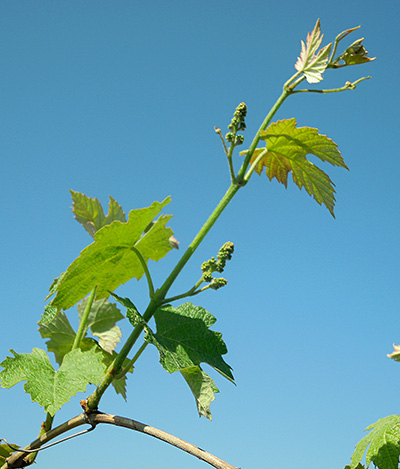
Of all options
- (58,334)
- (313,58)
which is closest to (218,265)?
(313,58)

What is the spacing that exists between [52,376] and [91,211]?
71 centimetres

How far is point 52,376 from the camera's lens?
121 cm

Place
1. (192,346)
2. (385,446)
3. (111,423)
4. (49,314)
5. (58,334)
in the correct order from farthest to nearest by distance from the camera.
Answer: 1. (58,334)
2. (385,446)
3. (49,314)
4. (192,346)
5. (111,423)

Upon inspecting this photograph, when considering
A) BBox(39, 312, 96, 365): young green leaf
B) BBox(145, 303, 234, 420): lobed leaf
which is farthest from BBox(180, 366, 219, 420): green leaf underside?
BBox(39, 312, 96, 365): young green leaf

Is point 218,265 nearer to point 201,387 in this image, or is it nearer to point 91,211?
point 201,387

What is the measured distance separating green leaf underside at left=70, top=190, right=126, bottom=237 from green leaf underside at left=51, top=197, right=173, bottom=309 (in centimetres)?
41

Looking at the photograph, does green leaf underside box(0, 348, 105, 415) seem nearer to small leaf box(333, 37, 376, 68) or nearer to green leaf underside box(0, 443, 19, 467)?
green leaf underside box(0, 443, 19, 467)

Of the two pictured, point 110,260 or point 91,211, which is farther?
point 91,211

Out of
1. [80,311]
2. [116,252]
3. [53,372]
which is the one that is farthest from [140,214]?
[80,311]

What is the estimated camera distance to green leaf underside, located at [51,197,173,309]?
3.87 feet

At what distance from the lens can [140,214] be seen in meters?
1.19

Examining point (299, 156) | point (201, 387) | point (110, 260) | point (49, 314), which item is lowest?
point (201, 387)

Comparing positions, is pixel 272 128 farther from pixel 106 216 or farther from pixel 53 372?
pixel 53 372

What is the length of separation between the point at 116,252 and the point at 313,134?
64 cm
